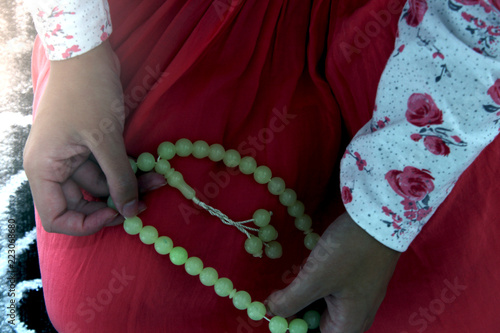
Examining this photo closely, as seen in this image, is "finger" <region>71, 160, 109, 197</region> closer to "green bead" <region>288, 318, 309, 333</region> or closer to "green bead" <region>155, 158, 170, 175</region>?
"green bead" <region>155, 158, 170, 175</region>

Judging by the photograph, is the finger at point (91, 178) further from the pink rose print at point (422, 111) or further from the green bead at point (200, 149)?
the pink rose print at point (422, 111)

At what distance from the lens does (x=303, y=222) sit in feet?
2.22

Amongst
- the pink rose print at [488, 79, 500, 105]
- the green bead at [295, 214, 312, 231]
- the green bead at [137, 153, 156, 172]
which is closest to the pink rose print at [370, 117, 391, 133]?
the pink rose print at [488, 79, 500, 105]

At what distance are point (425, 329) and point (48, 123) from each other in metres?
0.57

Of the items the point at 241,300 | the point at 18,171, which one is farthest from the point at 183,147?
the point at 18,171

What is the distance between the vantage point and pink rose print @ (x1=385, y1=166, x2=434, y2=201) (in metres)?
0.49

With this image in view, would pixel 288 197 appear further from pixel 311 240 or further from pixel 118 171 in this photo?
pixel 118 171

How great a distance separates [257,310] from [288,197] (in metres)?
0.17

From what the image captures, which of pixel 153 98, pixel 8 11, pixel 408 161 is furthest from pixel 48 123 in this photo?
pixel 8 11

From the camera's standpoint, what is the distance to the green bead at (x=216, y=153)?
648mm

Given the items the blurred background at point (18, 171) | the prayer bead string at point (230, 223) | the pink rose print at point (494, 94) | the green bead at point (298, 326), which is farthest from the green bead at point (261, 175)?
the blurred background at point (18, 171)

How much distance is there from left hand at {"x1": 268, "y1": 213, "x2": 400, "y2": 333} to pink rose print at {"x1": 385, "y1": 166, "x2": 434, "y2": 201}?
66 millimetres

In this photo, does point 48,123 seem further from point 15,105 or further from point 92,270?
point 15,105

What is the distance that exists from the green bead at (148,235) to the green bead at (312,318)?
24 centimetres
